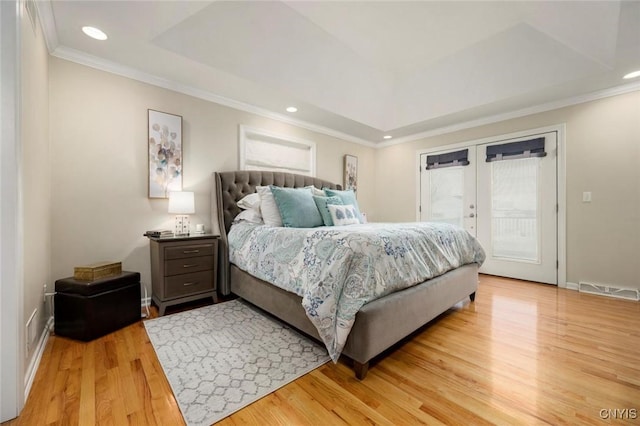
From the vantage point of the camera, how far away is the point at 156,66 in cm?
260

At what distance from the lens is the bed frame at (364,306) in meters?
1.55

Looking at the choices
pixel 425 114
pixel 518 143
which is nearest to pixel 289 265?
pixel 425 114

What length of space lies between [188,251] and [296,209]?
1.11 metres

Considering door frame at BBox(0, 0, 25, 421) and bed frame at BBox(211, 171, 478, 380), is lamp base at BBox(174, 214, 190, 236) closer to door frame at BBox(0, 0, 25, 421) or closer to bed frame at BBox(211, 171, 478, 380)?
bed frame at BBox(211, 171, 478, 380)

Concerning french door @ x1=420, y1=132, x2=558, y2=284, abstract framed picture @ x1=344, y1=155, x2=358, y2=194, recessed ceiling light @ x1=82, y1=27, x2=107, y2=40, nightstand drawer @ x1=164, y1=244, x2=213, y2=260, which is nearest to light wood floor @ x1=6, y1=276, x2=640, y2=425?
nightstand drawer @ x1=164, y1=244, x2=213, y2=260

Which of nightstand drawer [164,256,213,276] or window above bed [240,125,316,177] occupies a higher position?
window above bed [240,125,316,177]

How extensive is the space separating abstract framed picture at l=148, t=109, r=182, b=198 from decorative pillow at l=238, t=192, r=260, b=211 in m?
0.68

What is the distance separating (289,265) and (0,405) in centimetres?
153

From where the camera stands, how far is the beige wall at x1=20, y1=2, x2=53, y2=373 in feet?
5.04

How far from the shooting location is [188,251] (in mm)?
2562

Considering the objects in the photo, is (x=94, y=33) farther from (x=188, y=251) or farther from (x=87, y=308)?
(x=87, y=308)

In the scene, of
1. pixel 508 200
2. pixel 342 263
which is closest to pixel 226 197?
pixel 342 263

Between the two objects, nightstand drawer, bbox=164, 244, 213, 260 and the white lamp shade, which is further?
the white lamp shade

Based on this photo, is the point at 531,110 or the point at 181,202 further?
the point at 531,110
